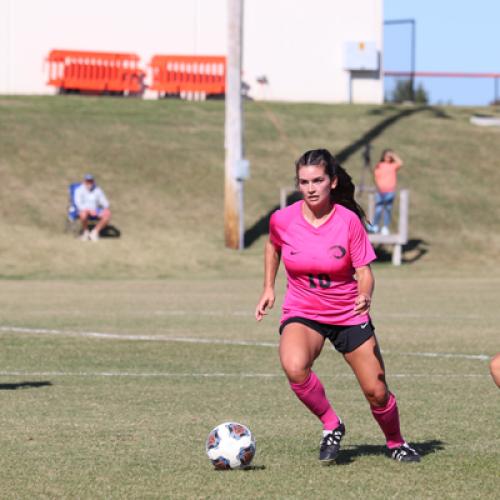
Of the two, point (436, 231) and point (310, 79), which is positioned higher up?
point (310, 79)

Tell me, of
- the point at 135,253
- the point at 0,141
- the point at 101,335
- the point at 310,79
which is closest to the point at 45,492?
the point at 101,335

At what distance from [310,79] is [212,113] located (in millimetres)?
5479

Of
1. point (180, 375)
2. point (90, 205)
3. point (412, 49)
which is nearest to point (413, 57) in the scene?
point (412, 49)

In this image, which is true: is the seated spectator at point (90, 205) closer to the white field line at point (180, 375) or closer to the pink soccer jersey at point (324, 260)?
the white field line at point (180, 375)

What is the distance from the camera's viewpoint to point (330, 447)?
7.63 m

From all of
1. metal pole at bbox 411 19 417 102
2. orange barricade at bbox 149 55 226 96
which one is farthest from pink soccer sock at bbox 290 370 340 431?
metal pole at bbox 411 19 417 102

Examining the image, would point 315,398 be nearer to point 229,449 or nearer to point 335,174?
point 229,449

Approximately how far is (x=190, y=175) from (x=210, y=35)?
10857 millimetres

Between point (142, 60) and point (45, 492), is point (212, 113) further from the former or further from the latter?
point (45, 492)

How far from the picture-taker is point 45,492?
22.6 feet

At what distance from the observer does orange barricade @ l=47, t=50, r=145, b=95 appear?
1682 inches

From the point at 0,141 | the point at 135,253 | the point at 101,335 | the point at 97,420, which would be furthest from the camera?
the point at 0,141

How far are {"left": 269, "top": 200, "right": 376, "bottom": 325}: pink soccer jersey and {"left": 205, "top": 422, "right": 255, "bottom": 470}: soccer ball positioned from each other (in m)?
0.80

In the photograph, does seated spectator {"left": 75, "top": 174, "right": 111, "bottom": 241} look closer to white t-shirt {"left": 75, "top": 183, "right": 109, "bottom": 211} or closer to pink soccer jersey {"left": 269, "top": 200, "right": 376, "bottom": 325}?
white t-shirt {"left": 75, "top": 183, "right": 109, "bottom": 211}
